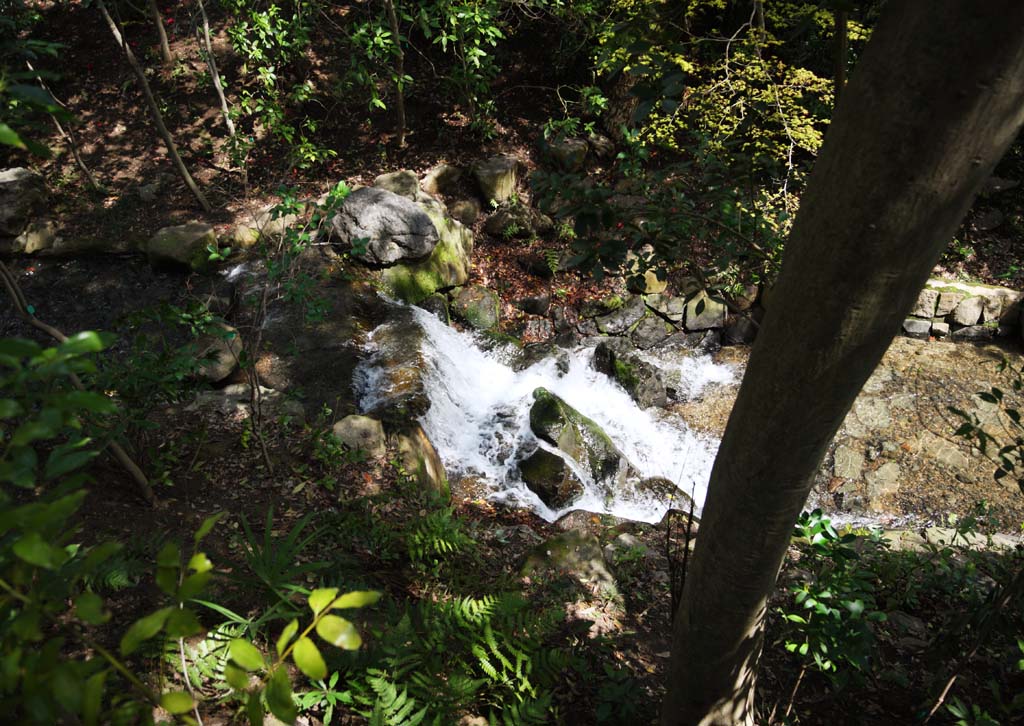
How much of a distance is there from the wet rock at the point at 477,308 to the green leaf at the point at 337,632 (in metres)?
7.18

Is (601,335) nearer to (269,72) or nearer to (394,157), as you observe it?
(394,157)

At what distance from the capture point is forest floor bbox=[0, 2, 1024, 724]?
2.79 m

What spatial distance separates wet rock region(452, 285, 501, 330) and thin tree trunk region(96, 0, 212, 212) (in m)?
3.73

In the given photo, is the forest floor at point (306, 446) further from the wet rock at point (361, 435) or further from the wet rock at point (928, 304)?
the wet rock at point (928, 304)

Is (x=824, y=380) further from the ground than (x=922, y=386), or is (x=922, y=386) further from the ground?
(x=824, y=380)

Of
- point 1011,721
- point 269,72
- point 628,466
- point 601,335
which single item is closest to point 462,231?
point 601,335

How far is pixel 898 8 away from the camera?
100 centimetres

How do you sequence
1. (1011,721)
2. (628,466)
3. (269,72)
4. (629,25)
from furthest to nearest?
(269,72) < (628,466) < (1011,721) < (629,25)

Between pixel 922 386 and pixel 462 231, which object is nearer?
pixel 922 386

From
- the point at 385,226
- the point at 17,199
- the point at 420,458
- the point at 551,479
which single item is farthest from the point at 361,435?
the point at 17,199

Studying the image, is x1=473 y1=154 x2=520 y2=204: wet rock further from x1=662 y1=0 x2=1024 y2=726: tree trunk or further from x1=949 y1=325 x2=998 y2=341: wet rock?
x1=662 y1=0 x2=1024 y2=726: tree trunk

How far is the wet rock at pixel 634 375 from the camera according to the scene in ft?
24.5

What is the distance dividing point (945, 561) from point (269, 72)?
350 inches

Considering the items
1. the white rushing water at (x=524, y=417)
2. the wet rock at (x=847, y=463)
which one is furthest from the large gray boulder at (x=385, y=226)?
the wet rock at (x=847, y=463)
